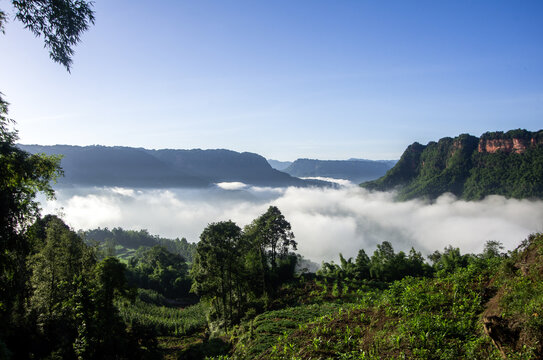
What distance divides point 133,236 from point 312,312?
5833 inches

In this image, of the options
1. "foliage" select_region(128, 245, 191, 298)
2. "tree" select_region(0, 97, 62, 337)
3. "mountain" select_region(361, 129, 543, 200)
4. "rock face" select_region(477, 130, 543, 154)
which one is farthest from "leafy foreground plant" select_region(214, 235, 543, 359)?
"rock face" select_region(477, 130, 543, 154)

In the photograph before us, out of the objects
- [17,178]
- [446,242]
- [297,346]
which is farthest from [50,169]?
[446,242]

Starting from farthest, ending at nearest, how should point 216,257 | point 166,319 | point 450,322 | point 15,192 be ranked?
point 166,319 < point 216,257 < point 450,322 < point 15,192

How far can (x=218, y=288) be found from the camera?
2728cm

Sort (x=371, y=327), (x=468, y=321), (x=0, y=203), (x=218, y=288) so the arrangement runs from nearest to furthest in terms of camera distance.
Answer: (x=0, y=203)
(x=468, y=321)
(x=371, y=327)
(x=218, y=288)

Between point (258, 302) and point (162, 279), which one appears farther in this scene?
point (162, 279)

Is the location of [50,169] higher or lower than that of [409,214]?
higher

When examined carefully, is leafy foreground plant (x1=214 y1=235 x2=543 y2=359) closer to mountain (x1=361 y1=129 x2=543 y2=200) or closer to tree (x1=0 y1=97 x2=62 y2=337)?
tree (x1=0 y1=97 x2=62 y2=337)

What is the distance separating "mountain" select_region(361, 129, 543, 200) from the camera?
121 meters

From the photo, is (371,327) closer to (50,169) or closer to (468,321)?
(468,321)

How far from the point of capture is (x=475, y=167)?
14488 centimetres

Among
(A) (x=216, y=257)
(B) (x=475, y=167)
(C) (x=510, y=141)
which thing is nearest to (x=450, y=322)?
(A) (x=216, y=257)

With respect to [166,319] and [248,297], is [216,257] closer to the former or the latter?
[248,297]

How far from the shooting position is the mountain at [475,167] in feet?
398
